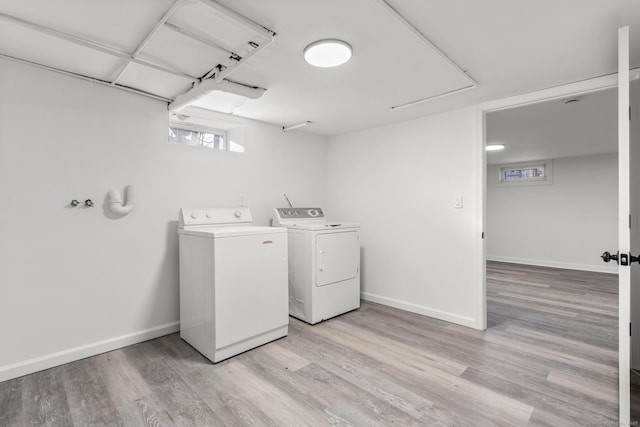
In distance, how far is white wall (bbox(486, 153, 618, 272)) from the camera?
18.0 feet

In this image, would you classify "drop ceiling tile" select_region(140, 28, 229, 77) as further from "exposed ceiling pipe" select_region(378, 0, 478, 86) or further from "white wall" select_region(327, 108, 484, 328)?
"white wall" select_region(327, 108, 484, 328)

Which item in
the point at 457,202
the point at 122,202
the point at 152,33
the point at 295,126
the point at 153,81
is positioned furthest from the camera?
the point at 295,126

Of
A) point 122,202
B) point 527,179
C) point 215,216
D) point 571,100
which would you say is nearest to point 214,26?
point 122,202

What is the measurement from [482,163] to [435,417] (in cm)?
215

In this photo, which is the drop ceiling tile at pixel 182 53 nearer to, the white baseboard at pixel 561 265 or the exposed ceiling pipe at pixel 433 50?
the exposed ceiling pipe at pixel 433 50

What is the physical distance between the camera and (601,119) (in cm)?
338

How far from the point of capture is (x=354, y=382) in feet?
6.59

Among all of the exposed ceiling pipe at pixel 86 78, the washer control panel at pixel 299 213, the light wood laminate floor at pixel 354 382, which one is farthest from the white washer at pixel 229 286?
Result: the exposed ceiling pipe at pixel 86 78

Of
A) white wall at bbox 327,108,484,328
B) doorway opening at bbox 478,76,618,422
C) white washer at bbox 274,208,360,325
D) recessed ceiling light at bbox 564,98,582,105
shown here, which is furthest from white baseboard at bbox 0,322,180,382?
recessed ceiling light at bbox 564,98,582,105

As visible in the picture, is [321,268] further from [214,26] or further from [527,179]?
[527,179]

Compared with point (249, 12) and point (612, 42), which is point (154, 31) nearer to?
point (249, 12)

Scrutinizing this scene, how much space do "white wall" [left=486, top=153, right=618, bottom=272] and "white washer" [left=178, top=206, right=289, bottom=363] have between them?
19.0 ft

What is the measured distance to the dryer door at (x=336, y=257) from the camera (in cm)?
304

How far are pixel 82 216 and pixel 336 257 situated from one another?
2180 mm
